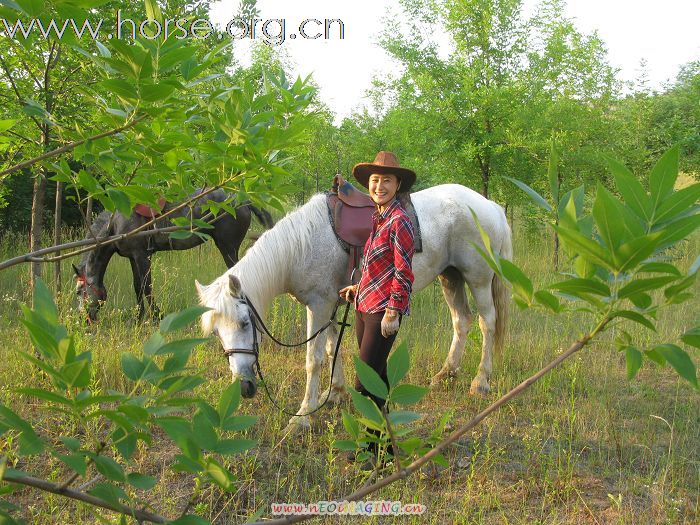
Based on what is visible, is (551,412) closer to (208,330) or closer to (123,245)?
(208,330)

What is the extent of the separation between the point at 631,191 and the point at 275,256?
3.48 meters

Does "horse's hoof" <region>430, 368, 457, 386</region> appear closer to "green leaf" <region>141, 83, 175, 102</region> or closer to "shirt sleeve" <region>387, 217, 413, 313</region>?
"shirt sleeve" <region>387, 217, 413, 313</region>

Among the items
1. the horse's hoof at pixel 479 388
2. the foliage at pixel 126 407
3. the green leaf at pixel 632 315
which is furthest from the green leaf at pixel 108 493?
the horse's hoof at pixel 479 388

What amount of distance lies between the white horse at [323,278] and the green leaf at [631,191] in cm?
257

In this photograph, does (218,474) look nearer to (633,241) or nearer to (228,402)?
(228,402)

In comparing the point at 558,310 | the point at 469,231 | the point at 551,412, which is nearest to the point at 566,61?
the point at 469,231

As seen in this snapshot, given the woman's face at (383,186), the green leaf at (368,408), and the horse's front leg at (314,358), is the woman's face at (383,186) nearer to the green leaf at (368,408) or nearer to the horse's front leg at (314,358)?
the horse's front leg at (314,358)

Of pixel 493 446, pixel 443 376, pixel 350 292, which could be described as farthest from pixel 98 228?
pixel 493 446

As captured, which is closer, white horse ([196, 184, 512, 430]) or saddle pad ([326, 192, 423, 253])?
white horse ([196, 184, 512, 430])

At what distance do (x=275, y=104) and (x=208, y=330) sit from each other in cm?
233

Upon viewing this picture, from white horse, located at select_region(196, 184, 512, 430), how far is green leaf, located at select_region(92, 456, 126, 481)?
222cm

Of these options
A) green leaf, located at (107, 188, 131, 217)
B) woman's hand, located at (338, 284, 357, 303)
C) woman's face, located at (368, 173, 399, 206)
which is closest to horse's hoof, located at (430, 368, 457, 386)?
woman's hand, located at (338, 284, 357, 303)

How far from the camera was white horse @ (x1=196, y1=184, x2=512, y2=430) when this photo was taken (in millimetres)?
3625

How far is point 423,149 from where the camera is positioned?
8.91 m
